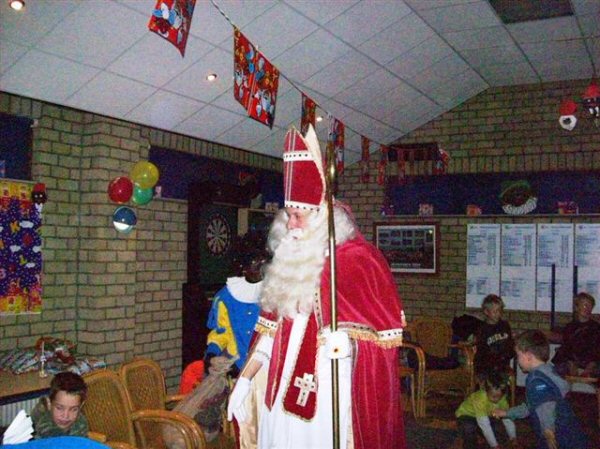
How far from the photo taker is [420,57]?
5719 mm

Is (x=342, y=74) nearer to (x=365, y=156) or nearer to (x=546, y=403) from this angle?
(x=365, y=156)

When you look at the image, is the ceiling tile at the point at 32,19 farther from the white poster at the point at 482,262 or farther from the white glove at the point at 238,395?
the white poster at the point at 482,262

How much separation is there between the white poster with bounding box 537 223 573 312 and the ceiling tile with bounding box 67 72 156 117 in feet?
15.0

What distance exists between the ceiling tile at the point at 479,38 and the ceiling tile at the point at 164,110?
2.34 meters

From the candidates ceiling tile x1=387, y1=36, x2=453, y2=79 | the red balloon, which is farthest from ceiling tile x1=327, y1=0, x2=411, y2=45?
the red balloon

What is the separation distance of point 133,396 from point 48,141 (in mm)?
2166

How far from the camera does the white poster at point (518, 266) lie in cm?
693

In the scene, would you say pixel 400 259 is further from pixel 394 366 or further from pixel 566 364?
pixel 394 366

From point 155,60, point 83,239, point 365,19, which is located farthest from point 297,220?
point 83,239

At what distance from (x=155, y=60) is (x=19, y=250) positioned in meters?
1.66

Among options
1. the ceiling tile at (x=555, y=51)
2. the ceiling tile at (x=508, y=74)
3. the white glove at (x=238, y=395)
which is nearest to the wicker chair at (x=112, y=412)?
the white glove at (x=238, y=395)

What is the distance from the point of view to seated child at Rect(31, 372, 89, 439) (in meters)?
2.88

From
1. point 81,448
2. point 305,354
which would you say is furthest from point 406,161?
point 81,448

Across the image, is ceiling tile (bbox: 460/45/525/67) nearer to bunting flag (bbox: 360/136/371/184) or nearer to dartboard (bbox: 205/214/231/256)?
bunting flag (bbox: 360/136/371/184)
